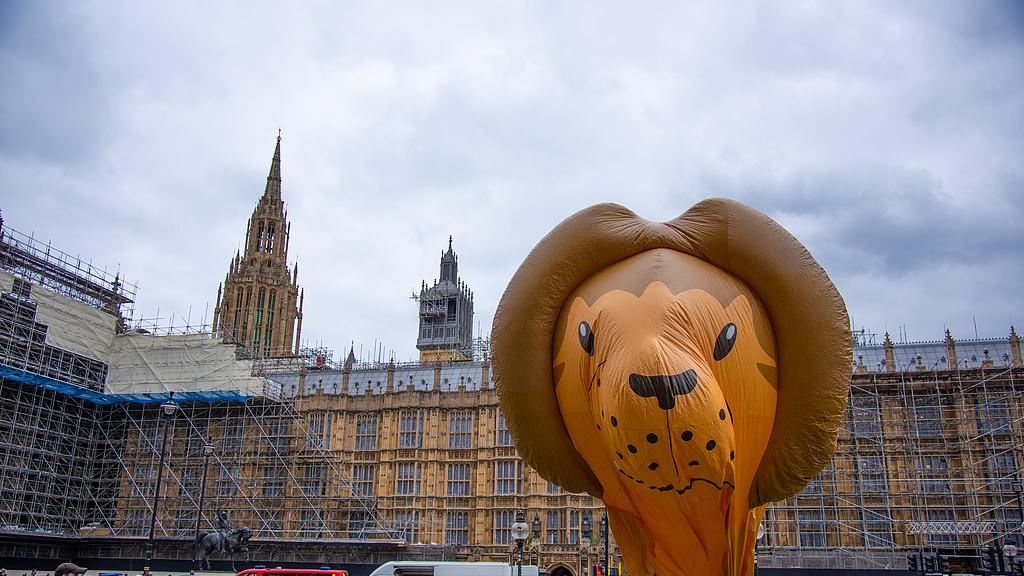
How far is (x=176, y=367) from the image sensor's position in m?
47.6

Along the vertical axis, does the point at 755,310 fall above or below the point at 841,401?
above

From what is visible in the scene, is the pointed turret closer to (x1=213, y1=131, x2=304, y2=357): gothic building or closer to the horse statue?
(x1=213, y1=131, x2=304, y2=357): gothic building

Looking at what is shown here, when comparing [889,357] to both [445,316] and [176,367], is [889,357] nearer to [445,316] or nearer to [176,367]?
[176,367]

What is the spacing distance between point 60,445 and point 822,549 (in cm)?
3729

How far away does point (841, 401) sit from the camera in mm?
7684

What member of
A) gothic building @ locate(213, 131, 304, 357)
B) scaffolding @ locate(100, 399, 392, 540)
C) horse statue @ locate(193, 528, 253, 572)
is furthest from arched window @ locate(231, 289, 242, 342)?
horse statue @ locate(193, 528, 253, 572)

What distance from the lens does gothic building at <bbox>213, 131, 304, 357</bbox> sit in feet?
236

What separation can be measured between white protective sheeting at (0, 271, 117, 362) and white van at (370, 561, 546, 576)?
1110 inches

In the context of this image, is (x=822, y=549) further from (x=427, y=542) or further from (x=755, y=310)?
(x=755, y=310)

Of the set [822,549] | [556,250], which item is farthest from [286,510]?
[556,250]

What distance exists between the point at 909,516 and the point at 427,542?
22888 millimetres

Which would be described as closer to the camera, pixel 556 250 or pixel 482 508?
pixel 556 250

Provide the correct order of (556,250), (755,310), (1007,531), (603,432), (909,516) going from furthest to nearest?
1. (909,516)
2. (1007,531)
3. (556,250)
4. (755,310)
5. (603,432)

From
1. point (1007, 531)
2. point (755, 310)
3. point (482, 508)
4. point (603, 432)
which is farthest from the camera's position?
point (482, 508)
